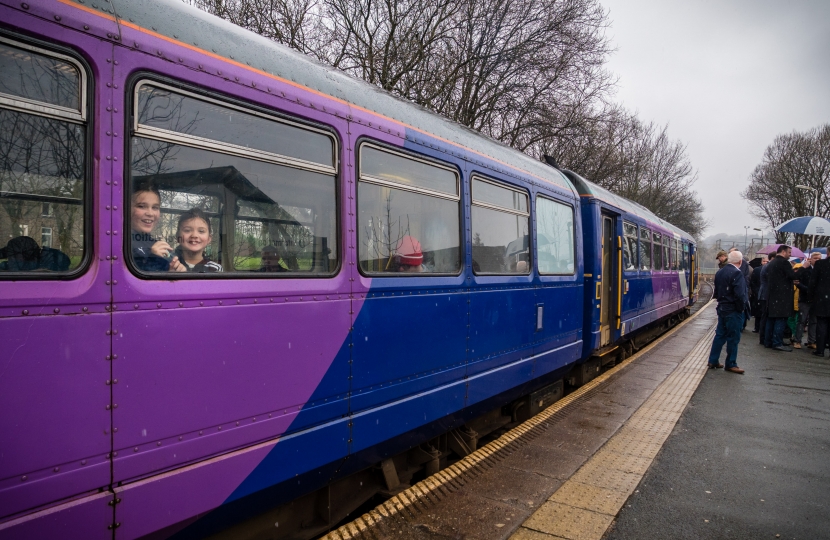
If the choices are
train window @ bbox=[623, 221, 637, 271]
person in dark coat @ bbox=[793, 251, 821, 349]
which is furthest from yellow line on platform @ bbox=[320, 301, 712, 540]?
person in dark coat @ bbox=[793, 251, 821, 349]

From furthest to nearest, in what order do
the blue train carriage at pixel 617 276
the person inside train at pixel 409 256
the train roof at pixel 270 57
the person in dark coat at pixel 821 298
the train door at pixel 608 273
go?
the person in dark coat at pixel 821 298
the train door at pixel 608 273
the blue train carriage at pixel 617 276
the person inside train at pixel 409 256
the train roof at pixel 270 57

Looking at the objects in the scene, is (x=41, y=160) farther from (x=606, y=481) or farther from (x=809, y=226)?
(x=809, y=226)

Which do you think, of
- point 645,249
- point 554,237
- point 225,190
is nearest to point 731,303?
point 645,249

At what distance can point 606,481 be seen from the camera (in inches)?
161

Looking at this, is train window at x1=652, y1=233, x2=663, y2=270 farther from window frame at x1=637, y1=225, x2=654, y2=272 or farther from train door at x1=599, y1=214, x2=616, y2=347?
train door at x1=599, y1=214, x2=616, y2=347

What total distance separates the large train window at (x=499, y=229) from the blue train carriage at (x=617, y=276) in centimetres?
247

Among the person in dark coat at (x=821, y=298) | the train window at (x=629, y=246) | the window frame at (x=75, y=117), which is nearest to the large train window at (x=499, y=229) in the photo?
the window frame at (x=75, y=117)

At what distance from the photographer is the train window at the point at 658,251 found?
12328 millimetres

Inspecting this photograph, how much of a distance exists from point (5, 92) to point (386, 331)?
2262 mm

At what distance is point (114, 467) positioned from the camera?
213cm

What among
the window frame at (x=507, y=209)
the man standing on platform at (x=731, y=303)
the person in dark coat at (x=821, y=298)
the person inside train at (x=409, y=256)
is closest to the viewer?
the person inside train at (x=409, y=256)

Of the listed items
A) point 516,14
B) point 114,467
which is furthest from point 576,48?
point 114,467

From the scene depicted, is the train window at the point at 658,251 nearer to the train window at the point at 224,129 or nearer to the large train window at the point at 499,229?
the large train window at the point at 499,229

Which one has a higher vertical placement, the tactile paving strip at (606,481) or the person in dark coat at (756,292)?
the person in dark coat at (756,292)
